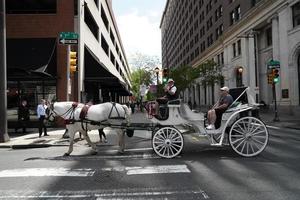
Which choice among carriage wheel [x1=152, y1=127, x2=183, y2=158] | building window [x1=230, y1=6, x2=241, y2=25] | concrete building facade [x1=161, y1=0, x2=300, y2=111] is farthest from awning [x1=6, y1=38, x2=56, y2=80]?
building window [x1=230, y1=6, x2=241, y2=25]

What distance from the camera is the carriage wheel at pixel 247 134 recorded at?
10.6 meters

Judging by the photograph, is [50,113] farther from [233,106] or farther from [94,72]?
[94,72]

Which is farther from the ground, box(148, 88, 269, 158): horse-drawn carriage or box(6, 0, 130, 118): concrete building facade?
box(6, 0, 130, 118): concrete building facade

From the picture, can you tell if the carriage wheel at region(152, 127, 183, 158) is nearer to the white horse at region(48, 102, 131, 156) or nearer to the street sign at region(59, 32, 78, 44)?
the white horse at region(48, 102, 131, 156)

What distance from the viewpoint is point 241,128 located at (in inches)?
424

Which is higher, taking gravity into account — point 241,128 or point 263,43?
point 263,43

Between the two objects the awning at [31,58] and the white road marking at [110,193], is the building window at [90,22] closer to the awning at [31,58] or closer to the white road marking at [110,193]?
the awning at [31,58]

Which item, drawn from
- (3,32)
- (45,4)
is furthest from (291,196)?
(45,4)

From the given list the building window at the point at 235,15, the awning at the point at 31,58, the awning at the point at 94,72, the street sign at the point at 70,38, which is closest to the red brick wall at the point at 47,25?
the awning at the point at 31,58

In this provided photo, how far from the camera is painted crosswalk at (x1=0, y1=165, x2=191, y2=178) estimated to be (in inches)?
348

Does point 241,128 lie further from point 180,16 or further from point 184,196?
point 180,16

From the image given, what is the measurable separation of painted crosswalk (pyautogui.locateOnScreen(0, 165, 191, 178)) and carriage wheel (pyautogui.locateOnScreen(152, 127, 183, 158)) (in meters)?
1.26

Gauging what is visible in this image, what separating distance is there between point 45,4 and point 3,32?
8718 mm

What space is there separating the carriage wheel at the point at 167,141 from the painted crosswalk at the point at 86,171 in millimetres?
1256
